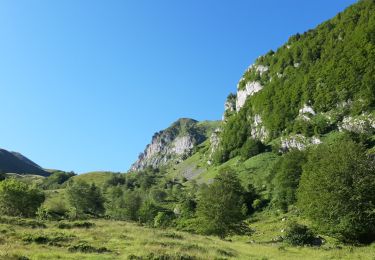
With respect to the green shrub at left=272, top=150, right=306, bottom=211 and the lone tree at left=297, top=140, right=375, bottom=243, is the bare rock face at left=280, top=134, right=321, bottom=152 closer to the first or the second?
the green shrub at left=272, top=150, right=306, bottom=211

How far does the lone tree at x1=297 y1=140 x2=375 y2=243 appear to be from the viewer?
149ft

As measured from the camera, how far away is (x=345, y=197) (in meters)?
46.2

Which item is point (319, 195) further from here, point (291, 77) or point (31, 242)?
point (291, 77)

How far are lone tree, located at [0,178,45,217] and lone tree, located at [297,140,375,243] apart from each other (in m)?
64.8

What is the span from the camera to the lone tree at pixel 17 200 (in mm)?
83438

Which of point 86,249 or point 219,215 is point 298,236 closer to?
point 219,215

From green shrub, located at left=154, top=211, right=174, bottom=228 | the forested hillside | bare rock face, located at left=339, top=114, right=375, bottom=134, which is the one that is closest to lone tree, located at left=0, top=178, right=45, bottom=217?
green shrub, located at left=154, top=211, right=174, bottom=228

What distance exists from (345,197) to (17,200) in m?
70.7

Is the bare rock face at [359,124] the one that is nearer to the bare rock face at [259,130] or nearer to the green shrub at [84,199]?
the bare rock face at [259,130]

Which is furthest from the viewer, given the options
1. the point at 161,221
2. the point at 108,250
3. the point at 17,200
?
the point at 161,221

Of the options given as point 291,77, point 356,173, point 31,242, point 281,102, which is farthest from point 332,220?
point 291,77

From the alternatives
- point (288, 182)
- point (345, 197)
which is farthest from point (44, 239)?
point (288, 182)

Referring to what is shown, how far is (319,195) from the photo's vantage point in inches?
1965

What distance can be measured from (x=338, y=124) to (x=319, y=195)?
97.6 meters
